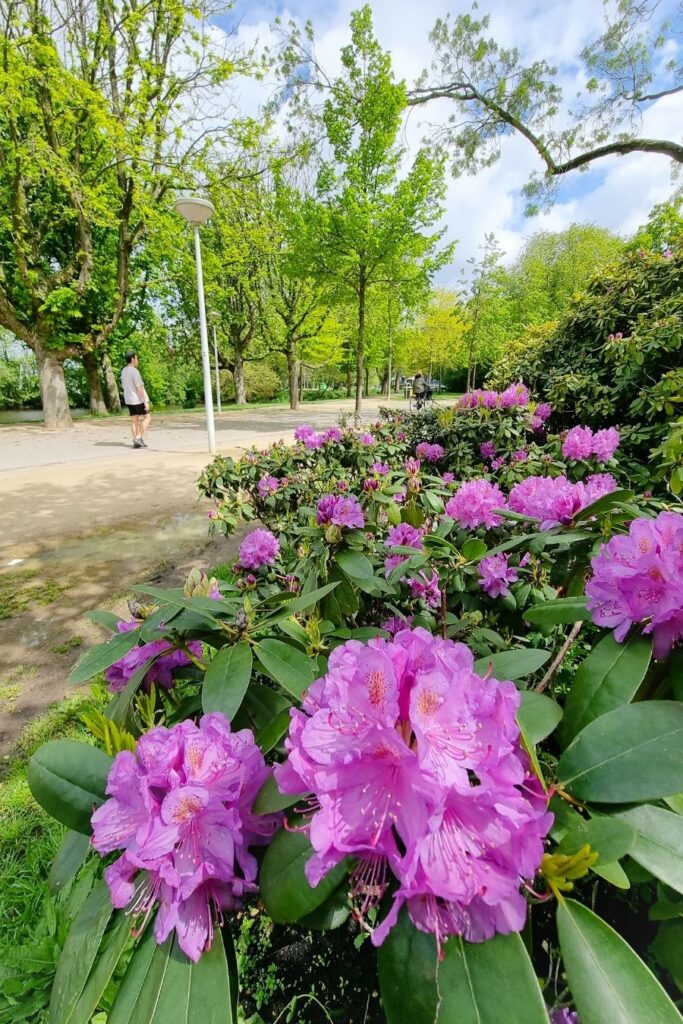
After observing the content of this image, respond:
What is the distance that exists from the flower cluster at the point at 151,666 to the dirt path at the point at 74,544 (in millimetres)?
1855

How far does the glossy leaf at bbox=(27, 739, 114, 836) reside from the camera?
2.07 ft

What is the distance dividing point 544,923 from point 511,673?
0.56 meters

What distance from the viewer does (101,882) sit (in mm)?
631

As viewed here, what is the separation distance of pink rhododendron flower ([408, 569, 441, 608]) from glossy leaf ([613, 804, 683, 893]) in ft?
3.40

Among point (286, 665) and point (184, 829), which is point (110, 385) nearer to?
point (286, 665)

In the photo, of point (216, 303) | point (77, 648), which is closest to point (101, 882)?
point (77, 648)

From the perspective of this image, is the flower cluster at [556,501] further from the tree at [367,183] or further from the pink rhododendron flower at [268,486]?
the tree at [367,183]

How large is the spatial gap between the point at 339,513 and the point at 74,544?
407 cm

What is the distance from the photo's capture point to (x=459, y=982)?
0.45m

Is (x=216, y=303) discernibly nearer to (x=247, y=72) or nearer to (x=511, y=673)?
(x=247, y=72)

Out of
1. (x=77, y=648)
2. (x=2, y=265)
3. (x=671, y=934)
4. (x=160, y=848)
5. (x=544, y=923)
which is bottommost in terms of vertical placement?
(x=77, y=648)

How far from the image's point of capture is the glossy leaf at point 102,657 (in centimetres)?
93

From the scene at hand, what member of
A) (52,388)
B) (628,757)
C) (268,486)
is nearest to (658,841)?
(628,757)

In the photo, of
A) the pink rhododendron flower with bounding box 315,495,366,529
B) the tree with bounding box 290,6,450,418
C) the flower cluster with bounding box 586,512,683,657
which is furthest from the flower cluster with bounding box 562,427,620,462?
the tree with bounding box 290,6,450,418
